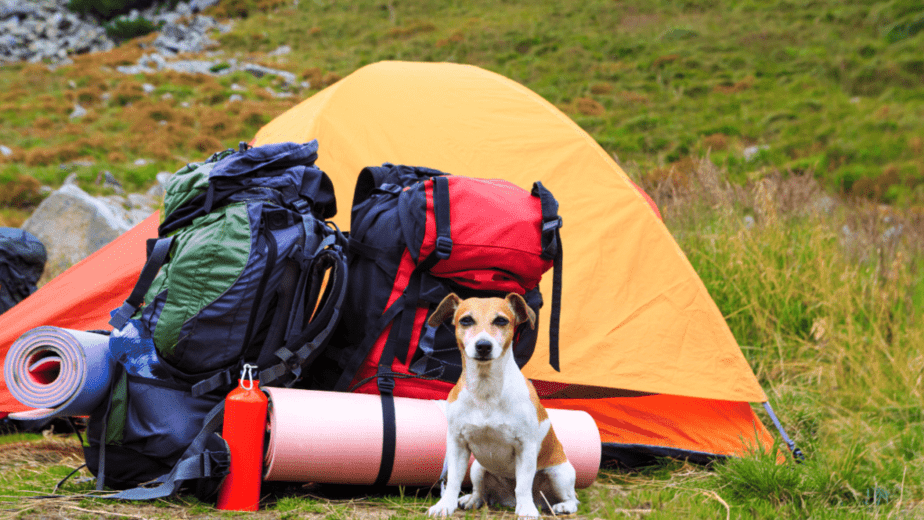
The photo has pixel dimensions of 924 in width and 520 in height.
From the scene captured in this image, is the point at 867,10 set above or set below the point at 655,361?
above

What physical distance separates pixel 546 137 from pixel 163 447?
2.73 m

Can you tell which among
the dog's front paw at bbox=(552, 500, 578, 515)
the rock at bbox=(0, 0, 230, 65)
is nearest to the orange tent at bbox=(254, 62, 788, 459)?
the dog's front paw at bbox=(552, 500, 578, 515)

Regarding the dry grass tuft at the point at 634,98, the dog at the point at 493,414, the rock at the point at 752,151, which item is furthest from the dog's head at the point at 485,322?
the dry grass tuft at the point at 634,98

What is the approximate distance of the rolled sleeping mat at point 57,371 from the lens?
6.99ft

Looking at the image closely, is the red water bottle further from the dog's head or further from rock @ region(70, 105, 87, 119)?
rock @ region(70, 105, 87, 119)

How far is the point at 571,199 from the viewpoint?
12.1 feet

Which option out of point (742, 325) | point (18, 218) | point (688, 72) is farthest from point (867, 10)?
point (18, 218)

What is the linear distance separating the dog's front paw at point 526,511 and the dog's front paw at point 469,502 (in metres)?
0.24

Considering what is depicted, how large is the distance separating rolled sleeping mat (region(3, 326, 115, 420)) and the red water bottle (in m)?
0.49

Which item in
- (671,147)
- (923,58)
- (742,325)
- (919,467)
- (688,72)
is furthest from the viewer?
(688,72)

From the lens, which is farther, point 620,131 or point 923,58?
point 923,58

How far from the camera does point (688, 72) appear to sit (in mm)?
18000

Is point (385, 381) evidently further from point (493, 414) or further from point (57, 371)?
point (57, 371)

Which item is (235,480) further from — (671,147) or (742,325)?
(671,147)
